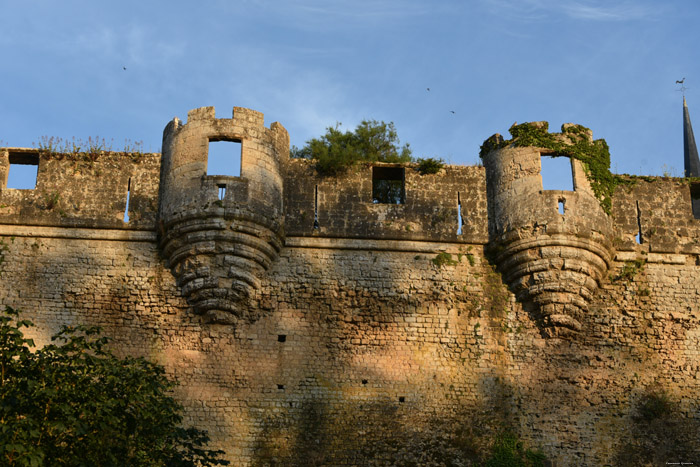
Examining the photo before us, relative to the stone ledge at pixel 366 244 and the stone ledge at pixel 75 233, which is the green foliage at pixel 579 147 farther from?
the stone ledge at pixel 75 233

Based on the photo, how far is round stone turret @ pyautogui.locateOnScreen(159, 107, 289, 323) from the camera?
18.0 m

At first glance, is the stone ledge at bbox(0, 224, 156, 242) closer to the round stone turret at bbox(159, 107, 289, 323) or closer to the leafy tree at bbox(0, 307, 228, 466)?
the round stone turret at bbox(159, 107, 289, 323)

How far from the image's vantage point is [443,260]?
19.0m

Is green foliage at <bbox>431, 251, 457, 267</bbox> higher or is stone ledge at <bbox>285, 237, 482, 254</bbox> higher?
stone ledge at <bbox>285, 237, 482, 254</bbox>

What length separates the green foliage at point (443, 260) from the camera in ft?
62.3

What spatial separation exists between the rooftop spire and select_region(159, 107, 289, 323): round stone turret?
795 inches

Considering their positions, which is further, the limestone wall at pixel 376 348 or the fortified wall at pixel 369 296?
the fortified wall at pixel 369 296

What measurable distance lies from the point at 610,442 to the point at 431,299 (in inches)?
158

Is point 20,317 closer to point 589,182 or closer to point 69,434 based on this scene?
point 69,434

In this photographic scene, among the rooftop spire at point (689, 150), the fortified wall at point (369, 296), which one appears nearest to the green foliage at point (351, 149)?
Result: the fortified wall at point (369, 296)

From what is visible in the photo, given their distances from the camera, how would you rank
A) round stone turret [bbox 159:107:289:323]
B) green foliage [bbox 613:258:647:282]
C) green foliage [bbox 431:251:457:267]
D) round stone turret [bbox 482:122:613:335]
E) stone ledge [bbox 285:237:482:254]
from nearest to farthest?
round stone turret [bbox 159:107:289:323] → round stone turret [bbox 482:122:613:335] → stone ledge [bbox 285:237:482:254] → green foliage [bbox 431:251:457:267] → green foliage [bbox 613:258:647:282]

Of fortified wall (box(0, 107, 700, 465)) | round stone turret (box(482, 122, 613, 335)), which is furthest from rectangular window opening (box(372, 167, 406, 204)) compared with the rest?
round stone turret (box(482, 122, 613, 335))

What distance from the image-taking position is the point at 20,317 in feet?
58.6

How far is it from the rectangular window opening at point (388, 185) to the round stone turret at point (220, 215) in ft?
7.13
